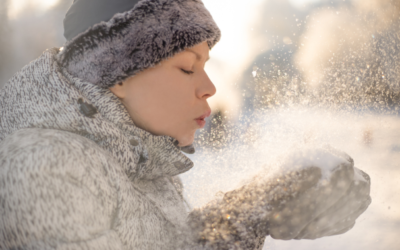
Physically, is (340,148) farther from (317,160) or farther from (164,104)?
(164,104)

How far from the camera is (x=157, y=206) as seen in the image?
627 millimetres

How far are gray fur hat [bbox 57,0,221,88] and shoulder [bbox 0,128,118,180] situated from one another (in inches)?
8.8

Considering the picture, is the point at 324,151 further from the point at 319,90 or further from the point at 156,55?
the point at 319,90

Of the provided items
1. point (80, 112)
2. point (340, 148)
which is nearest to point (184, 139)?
point (80, 112)

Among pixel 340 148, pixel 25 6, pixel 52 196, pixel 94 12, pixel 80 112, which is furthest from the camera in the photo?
pixel 25 6

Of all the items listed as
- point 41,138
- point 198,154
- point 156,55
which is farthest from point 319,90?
point 41,138

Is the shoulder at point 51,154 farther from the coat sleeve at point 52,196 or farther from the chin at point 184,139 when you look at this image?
the chin at point 184,139

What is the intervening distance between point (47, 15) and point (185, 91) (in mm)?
1418

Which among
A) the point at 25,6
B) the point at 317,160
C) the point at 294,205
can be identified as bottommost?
the point at 294,205

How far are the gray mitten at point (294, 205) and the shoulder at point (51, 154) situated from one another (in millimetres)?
301

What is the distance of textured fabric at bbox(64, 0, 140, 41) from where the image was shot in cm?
64

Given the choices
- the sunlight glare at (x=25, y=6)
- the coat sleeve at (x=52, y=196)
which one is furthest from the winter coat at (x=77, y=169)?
the sunlight glare at (x=25, y=6)

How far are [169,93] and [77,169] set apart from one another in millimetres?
309

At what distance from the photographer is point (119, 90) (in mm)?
672
